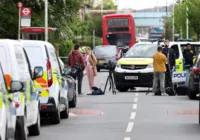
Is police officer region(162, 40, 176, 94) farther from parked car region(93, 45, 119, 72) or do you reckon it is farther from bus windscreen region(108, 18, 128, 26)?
bus windscreen region(108, 18, 128, 26)

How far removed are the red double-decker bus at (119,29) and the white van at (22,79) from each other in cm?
4932

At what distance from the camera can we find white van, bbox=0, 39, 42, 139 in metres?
13.3

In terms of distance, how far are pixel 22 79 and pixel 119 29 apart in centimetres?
5139

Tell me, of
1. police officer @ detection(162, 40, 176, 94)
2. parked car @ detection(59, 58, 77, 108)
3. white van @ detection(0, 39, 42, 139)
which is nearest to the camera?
white van @ detection(0, 39, 42, 139)

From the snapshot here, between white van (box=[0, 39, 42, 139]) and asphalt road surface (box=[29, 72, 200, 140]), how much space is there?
0.66 metres

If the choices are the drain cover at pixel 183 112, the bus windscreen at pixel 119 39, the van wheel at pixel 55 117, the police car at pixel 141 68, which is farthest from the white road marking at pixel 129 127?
the bus windscreen at pixel 119 39

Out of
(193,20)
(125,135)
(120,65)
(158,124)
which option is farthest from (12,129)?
(193,20)

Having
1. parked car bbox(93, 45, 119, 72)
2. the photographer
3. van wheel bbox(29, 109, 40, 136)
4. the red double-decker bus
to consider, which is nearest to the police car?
the photographer

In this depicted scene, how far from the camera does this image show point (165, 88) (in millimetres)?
30547

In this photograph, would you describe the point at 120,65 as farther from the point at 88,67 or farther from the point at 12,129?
the point at 12,129

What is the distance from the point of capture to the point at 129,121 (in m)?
19.2

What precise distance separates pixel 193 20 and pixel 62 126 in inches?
1986

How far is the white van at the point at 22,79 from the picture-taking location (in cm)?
1329

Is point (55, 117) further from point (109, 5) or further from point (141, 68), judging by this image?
point (109, 5)
